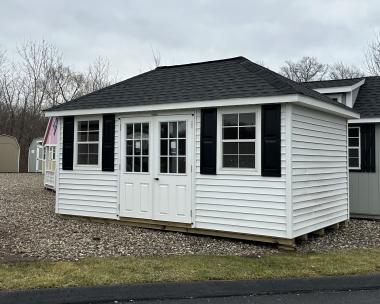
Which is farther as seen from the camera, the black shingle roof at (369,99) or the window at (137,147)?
the black shingle roof at (369,99)

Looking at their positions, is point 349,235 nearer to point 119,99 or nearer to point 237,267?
point 237,267

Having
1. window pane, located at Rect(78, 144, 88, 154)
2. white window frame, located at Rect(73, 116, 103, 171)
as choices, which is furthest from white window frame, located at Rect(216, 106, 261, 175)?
window pane, located at Rect(78, 144, 88, 154)

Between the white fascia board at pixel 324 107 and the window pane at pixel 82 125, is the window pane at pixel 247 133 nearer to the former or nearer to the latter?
the white fascia board at pixel 324 107

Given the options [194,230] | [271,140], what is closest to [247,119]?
[271,140]

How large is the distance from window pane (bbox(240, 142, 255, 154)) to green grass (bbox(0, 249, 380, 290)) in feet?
6.19

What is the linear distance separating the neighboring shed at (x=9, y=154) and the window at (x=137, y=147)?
2408 cm

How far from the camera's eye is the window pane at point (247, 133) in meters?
7.95

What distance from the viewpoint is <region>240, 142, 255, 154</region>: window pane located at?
26.1ft

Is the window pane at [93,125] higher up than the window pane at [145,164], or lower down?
higher up

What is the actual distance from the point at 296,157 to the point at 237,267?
95.7 inches

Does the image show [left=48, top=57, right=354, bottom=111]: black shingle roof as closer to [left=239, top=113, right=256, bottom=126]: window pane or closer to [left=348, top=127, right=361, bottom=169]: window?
[left=239, top=113, right=256, bottom=126]: window pane

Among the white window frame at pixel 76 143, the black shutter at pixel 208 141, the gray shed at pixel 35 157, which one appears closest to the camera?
the black shutter at pixel 208 141

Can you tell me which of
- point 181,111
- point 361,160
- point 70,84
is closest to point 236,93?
point 181,111

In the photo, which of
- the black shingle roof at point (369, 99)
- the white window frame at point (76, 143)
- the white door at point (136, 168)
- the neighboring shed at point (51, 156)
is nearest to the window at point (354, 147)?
the black shingle roof at point (369, 99)
